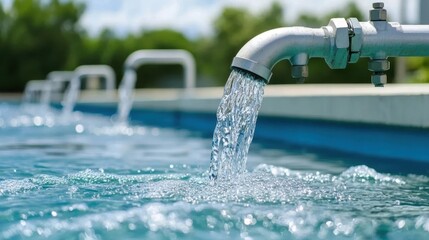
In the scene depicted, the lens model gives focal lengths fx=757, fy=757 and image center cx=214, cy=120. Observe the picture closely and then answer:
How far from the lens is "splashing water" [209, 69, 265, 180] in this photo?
270 cm

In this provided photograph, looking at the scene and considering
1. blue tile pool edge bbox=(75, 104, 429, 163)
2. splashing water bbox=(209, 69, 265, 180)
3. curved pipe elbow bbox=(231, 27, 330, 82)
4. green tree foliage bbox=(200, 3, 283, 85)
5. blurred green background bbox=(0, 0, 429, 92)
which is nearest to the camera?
curved pipe elbow bbox=(231, 27, 330, 82)

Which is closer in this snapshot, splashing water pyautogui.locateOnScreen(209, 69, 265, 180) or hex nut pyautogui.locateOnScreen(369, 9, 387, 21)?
hex nut pyautogui.locateOnScreen(369, 9, 387, 21)

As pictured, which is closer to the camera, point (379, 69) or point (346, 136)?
point (379, 69)

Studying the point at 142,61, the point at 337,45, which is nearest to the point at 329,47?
the point at 337,45

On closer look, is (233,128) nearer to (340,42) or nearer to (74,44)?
(340,42)

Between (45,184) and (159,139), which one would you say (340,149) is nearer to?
(159,139)

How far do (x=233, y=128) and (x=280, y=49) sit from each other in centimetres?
49

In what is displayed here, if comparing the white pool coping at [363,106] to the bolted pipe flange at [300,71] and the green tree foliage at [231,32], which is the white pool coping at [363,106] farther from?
the green tree foliage at [231,32]

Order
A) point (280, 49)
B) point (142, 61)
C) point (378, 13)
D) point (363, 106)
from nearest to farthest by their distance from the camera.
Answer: point (280, 49) < point (378, 13) < point (363, 106) < point (142, 61)

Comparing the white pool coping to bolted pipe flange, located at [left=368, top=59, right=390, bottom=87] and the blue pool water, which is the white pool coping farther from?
bolted pipe flange, located at [left=368, top=59, right=390, bottom=87]

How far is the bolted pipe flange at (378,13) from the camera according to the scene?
255 centimetres

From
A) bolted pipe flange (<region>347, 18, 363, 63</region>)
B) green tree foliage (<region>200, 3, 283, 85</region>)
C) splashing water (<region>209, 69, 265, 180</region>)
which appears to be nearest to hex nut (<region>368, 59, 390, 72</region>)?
bolted pipe flange (<region>347, 18, 363, 63</region>)

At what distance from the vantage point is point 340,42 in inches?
98.4

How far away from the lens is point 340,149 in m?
4.82
